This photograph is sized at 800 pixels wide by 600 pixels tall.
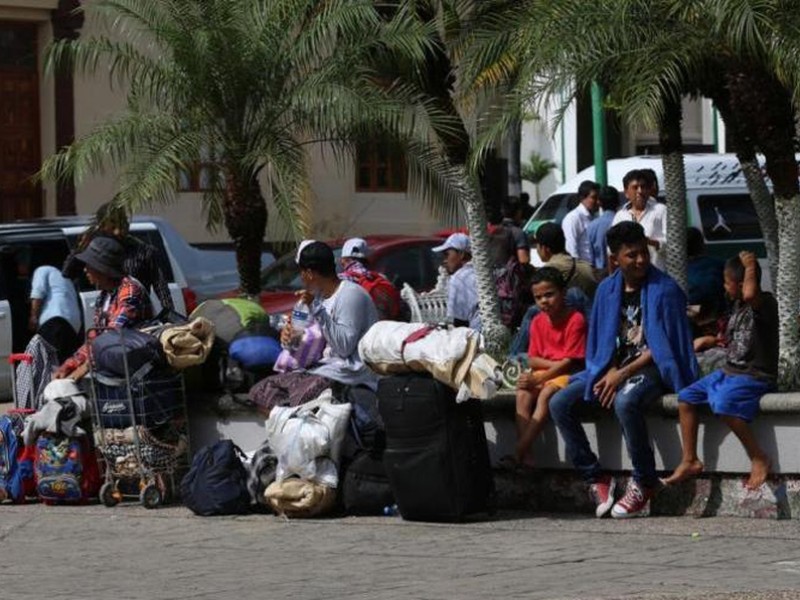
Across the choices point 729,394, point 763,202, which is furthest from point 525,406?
point 763,202

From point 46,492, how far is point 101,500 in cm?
41

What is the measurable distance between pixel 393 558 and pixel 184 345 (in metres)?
2.90

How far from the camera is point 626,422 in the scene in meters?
10.9

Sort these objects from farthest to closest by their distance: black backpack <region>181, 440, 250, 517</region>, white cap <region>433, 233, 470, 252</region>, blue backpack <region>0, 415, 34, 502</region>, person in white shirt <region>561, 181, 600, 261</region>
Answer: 1. person in white shirt <region>561, 181, 600, 261</region>
2. white cap <region>433, 233, 470, 252</region>
3. blue backpack <region>0, 415, 34, 502</region>
4. black backpack <region>181, 440, 250, 517</region>

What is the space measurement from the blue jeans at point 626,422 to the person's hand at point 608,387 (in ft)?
0.11

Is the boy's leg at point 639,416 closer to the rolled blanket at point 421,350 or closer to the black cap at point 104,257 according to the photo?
the rolled blanket at point 421,350

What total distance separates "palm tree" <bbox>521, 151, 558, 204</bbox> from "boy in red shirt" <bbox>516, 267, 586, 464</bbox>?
104 feet

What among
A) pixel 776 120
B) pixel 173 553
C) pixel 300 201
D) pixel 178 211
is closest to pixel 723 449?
pixel 776 120

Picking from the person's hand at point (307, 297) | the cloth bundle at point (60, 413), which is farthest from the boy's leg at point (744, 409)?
the cloth bundle at point (60, 413)

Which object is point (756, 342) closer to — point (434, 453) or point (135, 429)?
point (434, 453)

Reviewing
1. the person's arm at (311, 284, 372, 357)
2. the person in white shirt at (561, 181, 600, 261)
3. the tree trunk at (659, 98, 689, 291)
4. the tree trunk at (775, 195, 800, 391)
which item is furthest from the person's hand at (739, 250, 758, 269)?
the person in white shirt at (561, 181, 600, 261)

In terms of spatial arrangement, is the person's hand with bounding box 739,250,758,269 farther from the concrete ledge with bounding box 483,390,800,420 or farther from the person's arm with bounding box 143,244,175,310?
the person's arm with bounding box 143,244,175,310

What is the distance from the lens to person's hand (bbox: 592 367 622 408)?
10961 millimetres

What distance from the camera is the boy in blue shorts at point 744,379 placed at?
10578 mm
